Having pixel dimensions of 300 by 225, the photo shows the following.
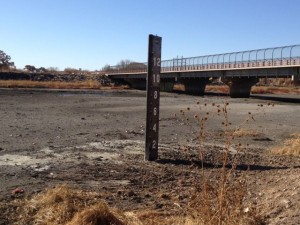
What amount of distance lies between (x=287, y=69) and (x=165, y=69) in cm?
3513

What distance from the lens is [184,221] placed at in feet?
18.0

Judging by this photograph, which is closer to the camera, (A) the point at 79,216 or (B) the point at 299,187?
(A) the point at 79,216

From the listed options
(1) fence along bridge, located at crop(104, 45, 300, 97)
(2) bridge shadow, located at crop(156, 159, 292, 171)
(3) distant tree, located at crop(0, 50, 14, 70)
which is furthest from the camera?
(3) distant tree, located at crop(0, 50, 14, 70)

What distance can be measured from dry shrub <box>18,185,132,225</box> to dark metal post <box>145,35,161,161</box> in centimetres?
457

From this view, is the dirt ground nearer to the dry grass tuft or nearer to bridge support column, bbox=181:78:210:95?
the dry grass tuft

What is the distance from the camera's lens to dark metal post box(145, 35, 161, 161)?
11.2 metres

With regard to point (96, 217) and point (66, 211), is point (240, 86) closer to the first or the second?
point (66, 211)

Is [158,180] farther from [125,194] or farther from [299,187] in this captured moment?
[299,187]

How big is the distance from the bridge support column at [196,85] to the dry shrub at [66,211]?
71666 millimetres

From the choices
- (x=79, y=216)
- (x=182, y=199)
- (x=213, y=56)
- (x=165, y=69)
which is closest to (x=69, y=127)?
(x=182, y=199)

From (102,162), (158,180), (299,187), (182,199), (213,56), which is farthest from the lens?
(213,56)

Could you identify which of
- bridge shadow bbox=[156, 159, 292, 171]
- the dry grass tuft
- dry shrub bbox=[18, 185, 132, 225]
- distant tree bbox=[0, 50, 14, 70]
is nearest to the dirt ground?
bridge shadow bbox=[156, 159, 292, 171]

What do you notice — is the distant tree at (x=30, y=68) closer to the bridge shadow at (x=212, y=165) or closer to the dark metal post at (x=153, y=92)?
the dark metal post at (x=153, y=92)

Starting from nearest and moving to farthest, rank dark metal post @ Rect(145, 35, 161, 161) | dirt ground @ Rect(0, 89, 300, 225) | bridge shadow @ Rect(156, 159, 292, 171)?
1. dirt ground @ Rect(0, 89, 300, 225)
2. bridge shadow @ Rect(156, 159, 292, 171)
3. dark metal post @ Rect(145, 35, 161, 161)
